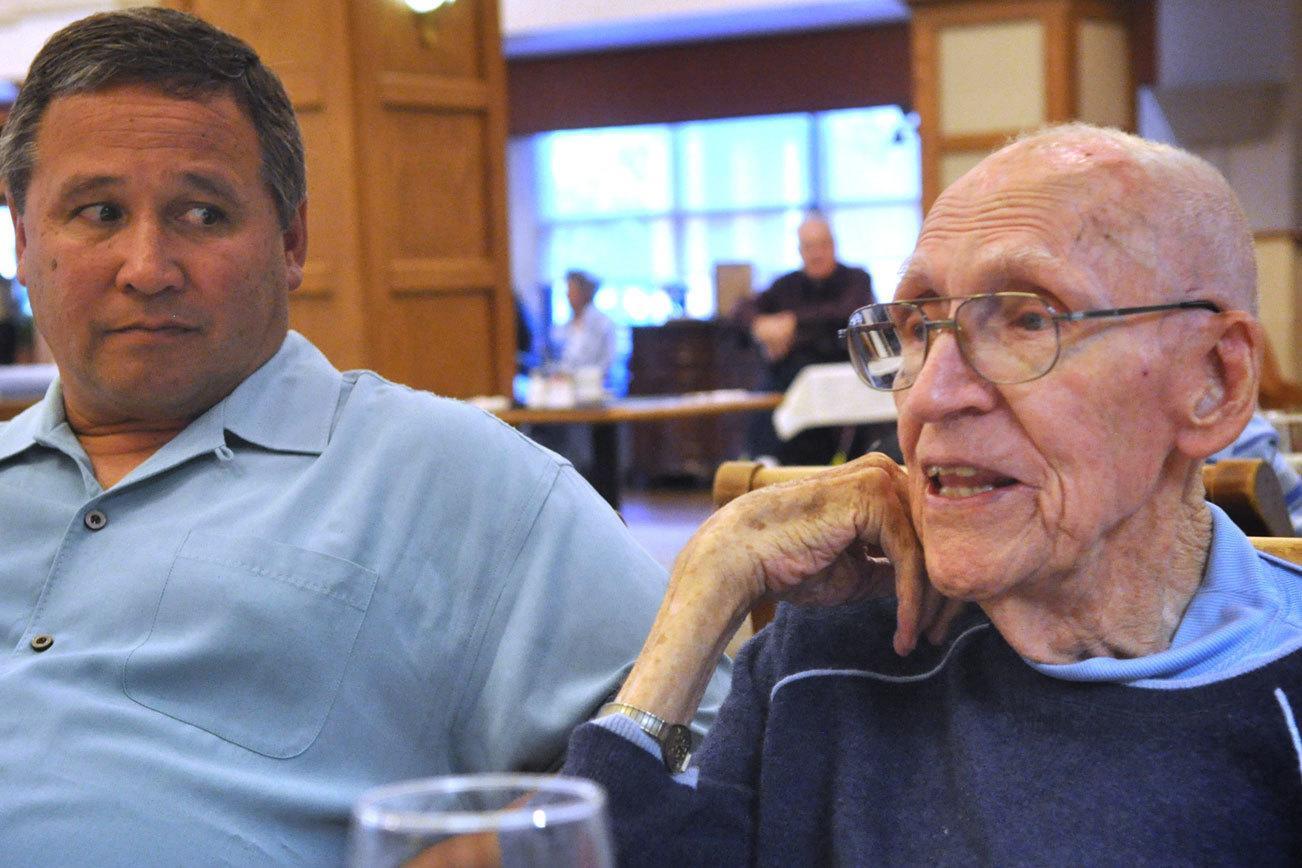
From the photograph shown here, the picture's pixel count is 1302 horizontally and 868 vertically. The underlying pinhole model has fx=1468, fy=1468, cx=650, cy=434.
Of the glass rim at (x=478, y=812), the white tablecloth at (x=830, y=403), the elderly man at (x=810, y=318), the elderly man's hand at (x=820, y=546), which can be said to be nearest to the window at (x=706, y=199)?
the elderly man at (x=810, y=318)


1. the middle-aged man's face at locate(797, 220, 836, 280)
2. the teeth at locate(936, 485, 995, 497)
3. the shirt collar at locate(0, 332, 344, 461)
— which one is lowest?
the teeth at locate(936, 485, 995, 497)

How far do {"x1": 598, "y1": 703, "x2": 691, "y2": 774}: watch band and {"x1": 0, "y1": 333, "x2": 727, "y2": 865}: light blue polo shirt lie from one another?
0.29m

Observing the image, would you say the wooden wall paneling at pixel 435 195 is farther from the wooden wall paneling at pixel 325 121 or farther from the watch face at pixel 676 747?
the watch face at pixel 676 747

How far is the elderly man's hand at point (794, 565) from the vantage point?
45.9 inches

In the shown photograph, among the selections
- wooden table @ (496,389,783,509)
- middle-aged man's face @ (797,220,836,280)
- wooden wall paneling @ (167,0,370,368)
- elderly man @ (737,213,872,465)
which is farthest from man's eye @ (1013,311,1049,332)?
middle-aged man's face @ (797,220,836,280)

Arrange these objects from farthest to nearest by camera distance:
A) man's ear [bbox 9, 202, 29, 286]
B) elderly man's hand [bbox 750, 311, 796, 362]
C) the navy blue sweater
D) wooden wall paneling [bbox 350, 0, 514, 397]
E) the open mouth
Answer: elderly man's hand [bbox 750, 311, 796, 362], wooden wall paneling [bbox 350, 0, 514, 397], man's ear [bbox 9, 202, 29, 286], the open mouth, the navy blue sweater

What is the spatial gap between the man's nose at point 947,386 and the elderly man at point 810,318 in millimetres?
5419

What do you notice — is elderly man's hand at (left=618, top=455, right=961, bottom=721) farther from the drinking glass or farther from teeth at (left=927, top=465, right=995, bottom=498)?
the drinking glass

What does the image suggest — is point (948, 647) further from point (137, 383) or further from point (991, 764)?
point (137, 383)

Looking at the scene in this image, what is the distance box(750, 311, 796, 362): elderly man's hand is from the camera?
6582 mm

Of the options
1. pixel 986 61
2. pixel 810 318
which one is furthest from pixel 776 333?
pixel 986 61

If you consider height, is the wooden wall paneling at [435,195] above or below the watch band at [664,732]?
above

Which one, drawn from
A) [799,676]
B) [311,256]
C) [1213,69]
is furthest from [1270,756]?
[1213,69]

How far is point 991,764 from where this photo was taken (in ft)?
3.59
